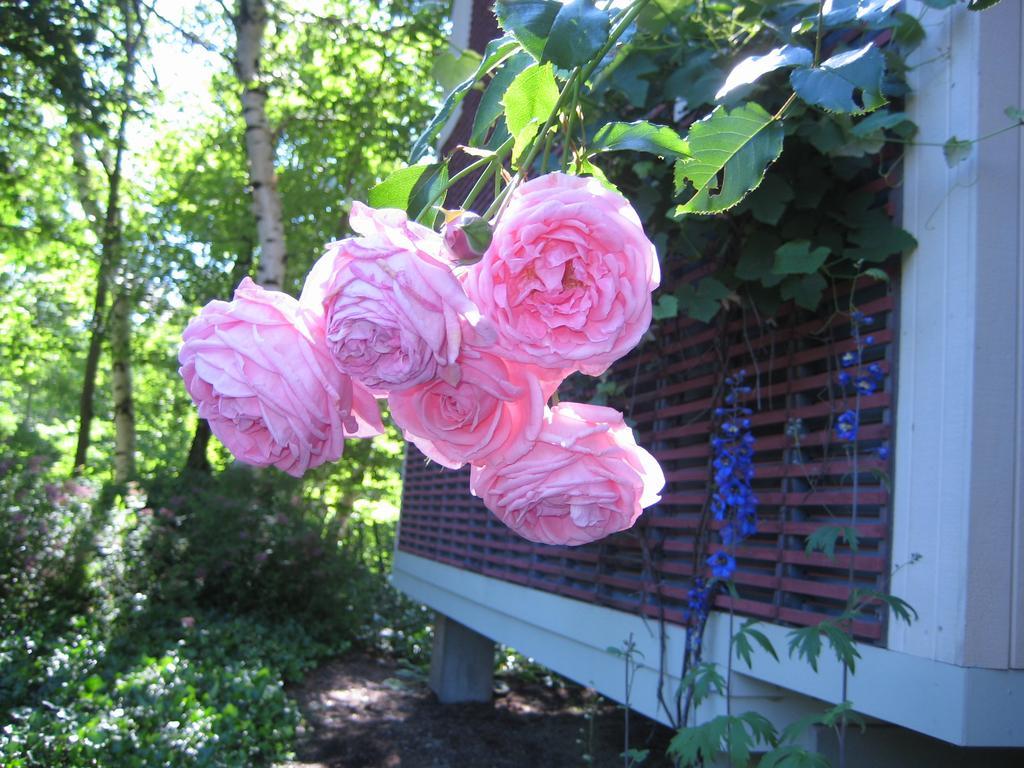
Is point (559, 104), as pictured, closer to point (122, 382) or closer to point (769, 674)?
point (769, 674)

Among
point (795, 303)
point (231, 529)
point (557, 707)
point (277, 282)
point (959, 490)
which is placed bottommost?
point (557, 707)

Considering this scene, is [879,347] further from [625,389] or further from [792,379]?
[625,389]

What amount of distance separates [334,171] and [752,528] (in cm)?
1104

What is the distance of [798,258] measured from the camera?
8.64 ft

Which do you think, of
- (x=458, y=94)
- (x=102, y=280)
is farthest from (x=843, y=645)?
(x=102, y=280)

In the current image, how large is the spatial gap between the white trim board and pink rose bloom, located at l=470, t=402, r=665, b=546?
1.93 metres

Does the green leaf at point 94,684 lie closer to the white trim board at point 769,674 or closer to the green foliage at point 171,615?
the green foliage at point 171,615

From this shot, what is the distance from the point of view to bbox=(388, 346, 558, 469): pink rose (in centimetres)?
58

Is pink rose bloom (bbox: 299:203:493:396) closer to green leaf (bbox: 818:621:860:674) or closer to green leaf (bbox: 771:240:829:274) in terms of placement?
green leaf (bbox: 818:621:860:674)

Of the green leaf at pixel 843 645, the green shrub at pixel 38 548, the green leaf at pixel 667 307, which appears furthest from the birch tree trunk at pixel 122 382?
the green leaf at pixel 843 645

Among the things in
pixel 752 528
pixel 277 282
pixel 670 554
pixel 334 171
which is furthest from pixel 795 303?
pixel 334 171

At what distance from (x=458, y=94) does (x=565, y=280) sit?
0.46m

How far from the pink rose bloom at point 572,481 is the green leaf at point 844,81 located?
1.70 feet

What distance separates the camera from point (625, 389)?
4078 millimetres
